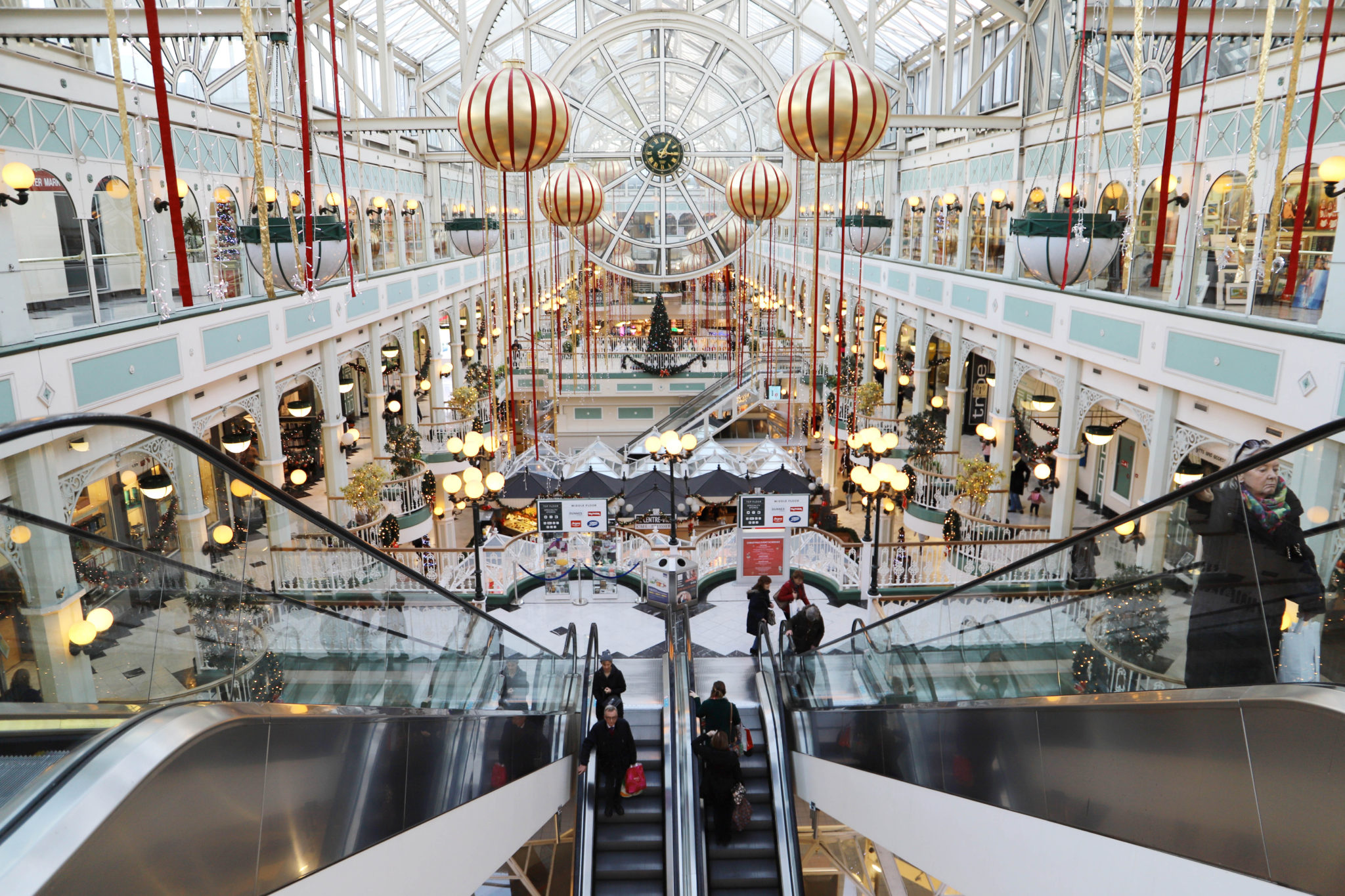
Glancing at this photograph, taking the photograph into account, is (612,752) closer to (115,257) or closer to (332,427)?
(115,257)

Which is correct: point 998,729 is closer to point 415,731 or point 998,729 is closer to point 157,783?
point 415,731

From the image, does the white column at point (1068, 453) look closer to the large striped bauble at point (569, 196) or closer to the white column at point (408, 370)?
the large striped bauble at point (569, 196)

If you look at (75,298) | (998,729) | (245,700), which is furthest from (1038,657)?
(75,298)

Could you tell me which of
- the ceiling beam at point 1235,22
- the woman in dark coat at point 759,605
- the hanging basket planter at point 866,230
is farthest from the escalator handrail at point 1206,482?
the hanging basket planter at point 866,230

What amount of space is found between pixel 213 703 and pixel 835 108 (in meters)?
5.77

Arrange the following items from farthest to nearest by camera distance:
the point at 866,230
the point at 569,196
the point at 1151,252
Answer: the point at 866,230
the point at 1151,252
the point at 569,196

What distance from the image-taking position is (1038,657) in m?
3.99

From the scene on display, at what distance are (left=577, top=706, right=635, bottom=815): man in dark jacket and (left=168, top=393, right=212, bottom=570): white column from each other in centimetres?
476

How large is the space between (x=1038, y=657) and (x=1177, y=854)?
1283 millimetres

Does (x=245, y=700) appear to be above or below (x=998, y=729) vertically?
above

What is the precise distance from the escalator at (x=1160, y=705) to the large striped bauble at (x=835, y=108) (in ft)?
12.0

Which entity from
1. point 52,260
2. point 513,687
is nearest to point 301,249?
point 513,687

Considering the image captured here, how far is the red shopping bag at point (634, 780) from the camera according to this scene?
7.64m

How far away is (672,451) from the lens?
12.5m
